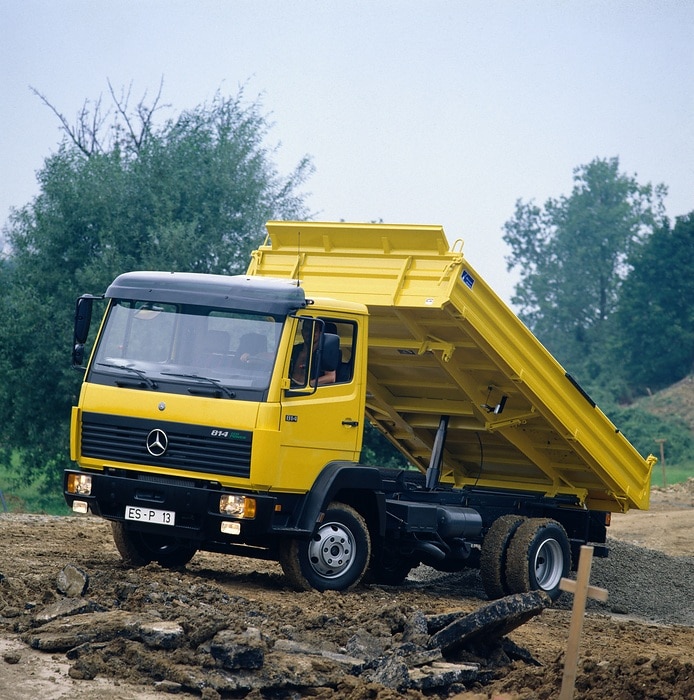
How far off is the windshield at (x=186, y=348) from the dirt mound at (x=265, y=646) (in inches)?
63.8

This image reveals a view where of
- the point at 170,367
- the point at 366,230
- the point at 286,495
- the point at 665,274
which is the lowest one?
the point at 286,495

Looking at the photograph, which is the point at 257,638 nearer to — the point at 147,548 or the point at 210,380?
the point at 210,380

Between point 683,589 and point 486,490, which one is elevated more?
point 486,490

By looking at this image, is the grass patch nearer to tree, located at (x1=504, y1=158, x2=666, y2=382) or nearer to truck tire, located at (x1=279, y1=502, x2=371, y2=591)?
truck tire, located at (x1=279, y1=502, x2=371, y2=591)

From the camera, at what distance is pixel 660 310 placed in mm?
54875

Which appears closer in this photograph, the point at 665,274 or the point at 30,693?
the point at 30,693

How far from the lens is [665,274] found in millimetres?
55281

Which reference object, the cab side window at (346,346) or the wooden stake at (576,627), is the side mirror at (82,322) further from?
the wooden stake at (576,627)

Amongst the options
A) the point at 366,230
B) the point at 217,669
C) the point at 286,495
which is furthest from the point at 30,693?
the point at 366,230

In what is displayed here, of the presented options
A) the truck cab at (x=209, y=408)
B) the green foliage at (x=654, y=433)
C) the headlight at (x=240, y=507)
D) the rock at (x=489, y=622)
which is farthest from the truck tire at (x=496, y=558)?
the green foliage at (x=654, y=433)

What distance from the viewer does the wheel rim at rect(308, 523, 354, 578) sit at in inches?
396

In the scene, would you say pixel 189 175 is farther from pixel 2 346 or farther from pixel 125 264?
pixel 2 346

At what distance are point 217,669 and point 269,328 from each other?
10.8 ft

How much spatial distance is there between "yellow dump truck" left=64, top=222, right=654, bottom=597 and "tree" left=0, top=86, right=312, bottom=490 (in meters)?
12.3
